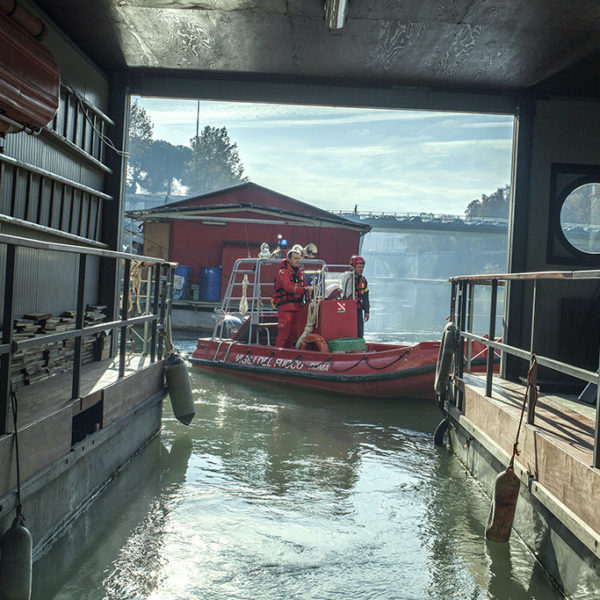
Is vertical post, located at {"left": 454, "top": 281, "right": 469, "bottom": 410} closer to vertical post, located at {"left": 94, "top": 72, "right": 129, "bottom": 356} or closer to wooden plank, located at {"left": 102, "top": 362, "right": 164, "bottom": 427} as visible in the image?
wooden plank, located at {"left": 102, "top": 362, "right": 164, "bottom": 427}

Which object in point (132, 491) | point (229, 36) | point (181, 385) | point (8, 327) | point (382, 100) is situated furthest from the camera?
point (382, 100)

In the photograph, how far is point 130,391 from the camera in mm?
5004

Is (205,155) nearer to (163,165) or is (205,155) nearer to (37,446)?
(163,165)

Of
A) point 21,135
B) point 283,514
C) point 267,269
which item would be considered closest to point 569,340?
point 283,514

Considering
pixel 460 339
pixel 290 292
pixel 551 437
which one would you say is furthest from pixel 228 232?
pixel 551 437

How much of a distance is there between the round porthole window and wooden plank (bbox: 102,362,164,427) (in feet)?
14.9

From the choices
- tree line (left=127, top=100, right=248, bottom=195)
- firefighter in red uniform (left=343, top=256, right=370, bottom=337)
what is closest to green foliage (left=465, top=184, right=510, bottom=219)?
tree line (left=127, top=100, right=248, bottom=195)

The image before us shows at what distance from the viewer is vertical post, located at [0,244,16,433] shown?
273cm

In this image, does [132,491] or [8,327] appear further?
[132,491]

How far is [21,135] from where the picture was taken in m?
4.68

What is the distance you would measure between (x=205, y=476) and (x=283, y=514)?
1066mm

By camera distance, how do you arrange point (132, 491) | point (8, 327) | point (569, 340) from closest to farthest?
point (8, 327)
point (132, 491)
point (569, 340)

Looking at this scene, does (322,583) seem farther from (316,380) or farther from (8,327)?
(316,380)

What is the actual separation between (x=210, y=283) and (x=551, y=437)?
17059 millimetres
